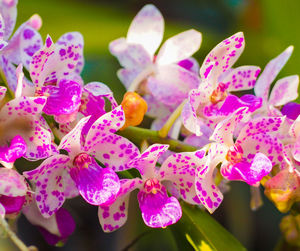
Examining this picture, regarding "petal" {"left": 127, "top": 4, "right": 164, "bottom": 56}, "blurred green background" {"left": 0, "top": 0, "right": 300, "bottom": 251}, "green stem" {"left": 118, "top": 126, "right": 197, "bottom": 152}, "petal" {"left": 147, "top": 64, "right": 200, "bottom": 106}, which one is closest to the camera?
"green stem" {"left": 118, "top": 126, "right": 197, "bottom": 152}

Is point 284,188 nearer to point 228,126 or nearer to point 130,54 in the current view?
point 228,126

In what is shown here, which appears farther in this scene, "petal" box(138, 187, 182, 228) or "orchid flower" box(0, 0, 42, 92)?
"orchid flower" box(0, 0, 42, 92)

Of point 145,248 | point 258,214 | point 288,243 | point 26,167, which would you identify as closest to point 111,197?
point 288,243

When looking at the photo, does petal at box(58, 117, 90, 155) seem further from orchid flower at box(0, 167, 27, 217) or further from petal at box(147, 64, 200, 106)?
petal at box(147, 64, 200, 106)

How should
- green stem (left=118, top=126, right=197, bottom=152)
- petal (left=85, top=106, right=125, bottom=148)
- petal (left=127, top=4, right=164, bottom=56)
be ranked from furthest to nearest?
petal (left=127, top=4, right=164, bottom=56)
green stem (left=118, top=126, right=197, bottom=152)
petal (left=85, top=106, right=125, bottom=148)

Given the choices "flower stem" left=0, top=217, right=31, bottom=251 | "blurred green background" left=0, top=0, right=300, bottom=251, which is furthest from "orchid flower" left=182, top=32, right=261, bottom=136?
"blurred green background" left=0, top=0, right=300, bottom=251

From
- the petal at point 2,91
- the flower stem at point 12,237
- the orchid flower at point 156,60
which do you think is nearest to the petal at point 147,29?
the orchid flower at point 156,60
